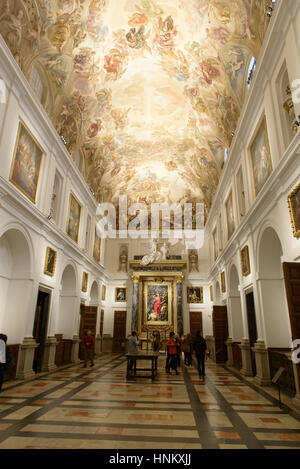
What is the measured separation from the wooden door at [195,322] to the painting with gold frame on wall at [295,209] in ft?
55.7

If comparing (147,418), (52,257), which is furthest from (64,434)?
(52,257)

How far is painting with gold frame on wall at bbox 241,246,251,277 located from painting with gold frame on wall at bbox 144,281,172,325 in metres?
11.8

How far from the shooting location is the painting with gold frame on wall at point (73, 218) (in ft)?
48.5

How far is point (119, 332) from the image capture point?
2245 cm

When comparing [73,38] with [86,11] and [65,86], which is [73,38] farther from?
[65,86]

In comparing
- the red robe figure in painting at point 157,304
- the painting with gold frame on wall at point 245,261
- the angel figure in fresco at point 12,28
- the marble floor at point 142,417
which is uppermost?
the angel figure in fresco at point 12,28

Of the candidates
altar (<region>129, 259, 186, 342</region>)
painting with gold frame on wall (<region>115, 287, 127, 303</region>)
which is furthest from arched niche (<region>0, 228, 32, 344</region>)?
painting with gold frame on wall (<region>115, 287, 127, 303</region>)

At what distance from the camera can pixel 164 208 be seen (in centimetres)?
2450

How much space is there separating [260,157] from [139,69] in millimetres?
7323

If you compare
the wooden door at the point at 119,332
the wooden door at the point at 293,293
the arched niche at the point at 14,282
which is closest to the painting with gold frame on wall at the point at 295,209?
the wooden door at the point at 293,293

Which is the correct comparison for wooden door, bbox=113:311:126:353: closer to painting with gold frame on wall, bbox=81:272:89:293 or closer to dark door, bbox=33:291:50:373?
painting with gold frame on wall, bbox=81:272:89:293

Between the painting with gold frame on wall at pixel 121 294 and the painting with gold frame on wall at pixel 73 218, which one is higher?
the painting with gold frame on wall at pixel 73 218

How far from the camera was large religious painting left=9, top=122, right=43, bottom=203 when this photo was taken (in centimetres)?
945

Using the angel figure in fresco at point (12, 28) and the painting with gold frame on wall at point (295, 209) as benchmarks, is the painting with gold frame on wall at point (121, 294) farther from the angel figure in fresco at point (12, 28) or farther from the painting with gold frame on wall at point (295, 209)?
the painting with gold frame on wall at point (295, 209)
